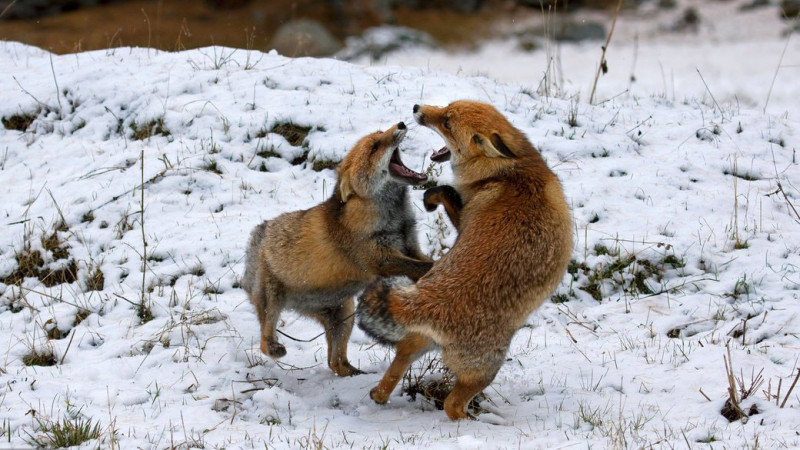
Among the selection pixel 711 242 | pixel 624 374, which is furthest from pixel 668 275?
pixel 624 374

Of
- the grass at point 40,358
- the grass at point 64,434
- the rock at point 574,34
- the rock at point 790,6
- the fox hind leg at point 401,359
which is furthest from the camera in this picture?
the rock at point 790,6

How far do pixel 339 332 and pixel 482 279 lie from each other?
1843 millimetres

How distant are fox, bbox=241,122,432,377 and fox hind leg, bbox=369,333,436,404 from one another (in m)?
0.84

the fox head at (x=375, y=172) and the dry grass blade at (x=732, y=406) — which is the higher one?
the fox head at (x=375, y=172)

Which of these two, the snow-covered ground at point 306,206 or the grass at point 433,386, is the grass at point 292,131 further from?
the grass at point 433,386

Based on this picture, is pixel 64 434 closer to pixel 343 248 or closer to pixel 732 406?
pixel 343 248

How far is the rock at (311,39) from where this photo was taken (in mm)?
21578

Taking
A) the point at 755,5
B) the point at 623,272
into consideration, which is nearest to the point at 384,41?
the point at 755,5

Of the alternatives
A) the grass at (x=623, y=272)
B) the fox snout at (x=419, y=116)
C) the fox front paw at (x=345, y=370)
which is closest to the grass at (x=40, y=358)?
the fox front paw at (x=345, y=370)

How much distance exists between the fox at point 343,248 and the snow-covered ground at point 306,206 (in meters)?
0.47

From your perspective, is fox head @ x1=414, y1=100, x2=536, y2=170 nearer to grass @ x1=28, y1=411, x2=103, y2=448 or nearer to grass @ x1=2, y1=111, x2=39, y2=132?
grass @ x1=28, y1=411, x2=103, y2=448

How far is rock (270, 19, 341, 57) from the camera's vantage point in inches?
850

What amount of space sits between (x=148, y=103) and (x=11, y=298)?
3484mm

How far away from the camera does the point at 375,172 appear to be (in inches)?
264
